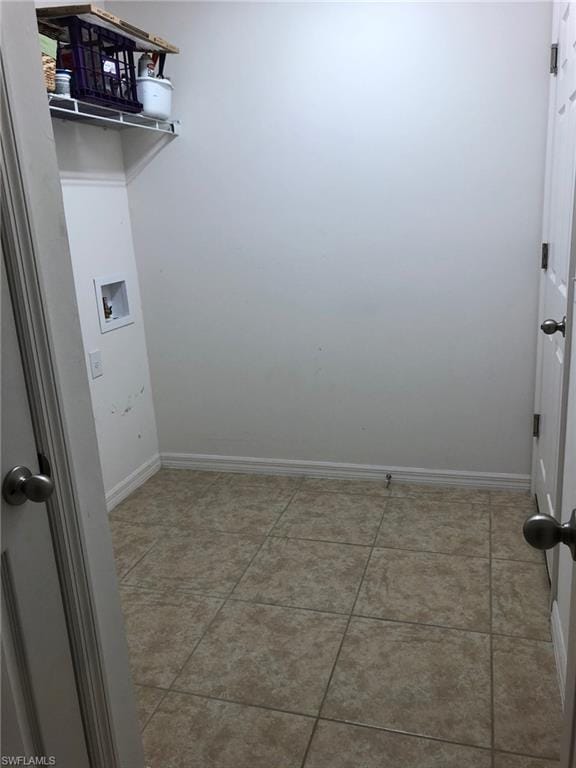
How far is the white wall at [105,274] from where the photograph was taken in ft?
8.85

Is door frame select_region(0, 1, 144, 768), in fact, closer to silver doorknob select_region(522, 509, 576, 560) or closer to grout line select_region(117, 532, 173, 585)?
silver doorknob select_region(522, 509, 576, 560)

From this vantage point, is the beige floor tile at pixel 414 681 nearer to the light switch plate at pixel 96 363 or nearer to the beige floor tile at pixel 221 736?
the beige floor tile at pixel 221 736

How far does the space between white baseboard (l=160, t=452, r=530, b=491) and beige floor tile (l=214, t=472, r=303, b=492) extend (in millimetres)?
33

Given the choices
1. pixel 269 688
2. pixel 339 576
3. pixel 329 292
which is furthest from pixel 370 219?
pixel 269 688

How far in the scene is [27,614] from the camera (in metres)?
1.06

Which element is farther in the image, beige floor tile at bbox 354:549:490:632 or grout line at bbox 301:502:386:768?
beige floor tile at bbox 354:549:490:632

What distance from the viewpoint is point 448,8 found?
101 inches

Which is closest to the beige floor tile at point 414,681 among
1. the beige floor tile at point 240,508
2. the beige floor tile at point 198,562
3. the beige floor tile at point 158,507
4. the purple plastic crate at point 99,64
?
the beige floor tile at point 198,562

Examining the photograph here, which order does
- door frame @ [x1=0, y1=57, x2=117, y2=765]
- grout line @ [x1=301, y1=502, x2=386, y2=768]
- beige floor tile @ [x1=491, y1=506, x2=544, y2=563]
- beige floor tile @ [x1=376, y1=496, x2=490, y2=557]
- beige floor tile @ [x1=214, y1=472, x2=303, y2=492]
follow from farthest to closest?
beige floor tile @ [x1=214, y1=472, x2=303, y2=492], beige floor tile @ [x1=376, y1=496, x2=490, y2=557], beige floor tile @ [x1=491, y1=506, x2=544, y2=563], grout line @ [x1=301, y1=502, x2=386, y2=768], door frame @ [x1=0, y1=57, x2=117, y2=765]

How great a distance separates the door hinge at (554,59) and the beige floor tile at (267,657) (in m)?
2.19

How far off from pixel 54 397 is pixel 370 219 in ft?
6.84

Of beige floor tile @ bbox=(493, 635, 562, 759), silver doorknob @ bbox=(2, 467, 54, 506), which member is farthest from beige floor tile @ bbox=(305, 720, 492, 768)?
silver doorknob @ bbox=(2, 467, 54, 506)

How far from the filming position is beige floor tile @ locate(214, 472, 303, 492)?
126 inches

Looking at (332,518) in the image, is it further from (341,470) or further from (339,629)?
(339,629)
